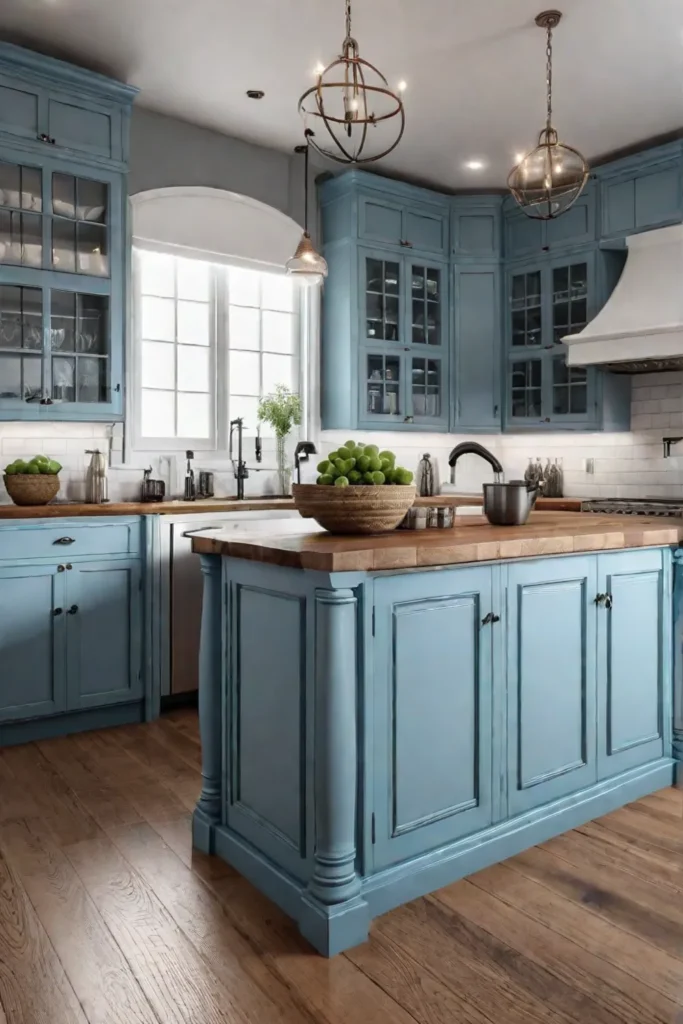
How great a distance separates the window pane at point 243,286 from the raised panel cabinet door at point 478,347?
4.83ft

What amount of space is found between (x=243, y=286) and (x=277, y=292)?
0.86 feet

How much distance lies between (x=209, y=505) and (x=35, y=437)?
1.01 meters

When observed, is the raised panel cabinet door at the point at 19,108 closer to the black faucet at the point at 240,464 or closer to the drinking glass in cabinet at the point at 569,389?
the black faucet at the point at 240,464

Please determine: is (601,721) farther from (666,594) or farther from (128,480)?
(128,480)

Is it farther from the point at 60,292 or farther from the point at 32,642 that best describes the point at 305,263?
the point at 32,642

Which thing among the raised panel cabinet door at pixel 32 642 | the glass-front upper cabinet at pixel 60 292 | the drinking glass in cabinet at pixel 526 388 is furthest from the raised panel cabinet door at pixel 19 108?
the drinking glass in cabinet at pixel 526 388

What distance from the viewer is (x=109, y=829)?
8.83 feet

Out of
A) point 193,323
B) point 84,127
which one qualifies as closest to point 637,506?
point 193,323

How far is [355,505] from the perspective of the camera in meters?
2.32

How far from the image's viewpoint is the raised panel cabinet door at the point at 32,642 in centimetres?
357

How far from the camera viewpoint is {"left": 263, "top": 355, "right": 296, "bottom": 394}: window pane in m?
5.36

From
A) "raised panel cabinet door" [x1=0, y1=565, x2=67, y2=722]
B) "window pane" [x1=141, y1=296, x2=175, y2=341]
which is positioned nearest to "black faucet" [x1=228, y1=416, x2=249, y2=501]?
"window pane" [x1=141, y1=296, x2=175, y2=341]

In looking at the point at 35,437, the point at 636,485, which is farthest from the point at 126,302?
the point at 636,485

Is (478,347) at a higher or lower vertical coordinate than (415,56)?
lower
